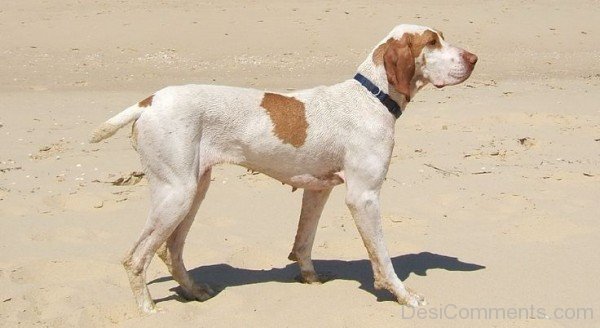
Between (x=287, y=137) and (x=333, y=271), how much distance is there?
54.4 inches

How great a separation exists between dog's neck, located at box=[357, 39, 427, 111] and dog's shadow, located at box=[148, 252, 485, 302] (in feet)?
4.43

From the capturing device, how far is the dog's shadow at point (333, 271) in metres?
6.17

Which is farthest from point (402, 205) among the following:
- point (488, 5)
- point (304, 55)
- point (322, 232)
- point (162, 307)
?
point (488, 5)

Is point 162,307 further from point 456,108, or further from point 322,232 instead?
point 456,108

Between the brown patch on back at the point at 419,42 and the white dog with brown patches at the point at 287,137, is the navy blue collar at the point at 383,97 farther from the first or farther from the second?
the brown patch on back at the point at 419,42

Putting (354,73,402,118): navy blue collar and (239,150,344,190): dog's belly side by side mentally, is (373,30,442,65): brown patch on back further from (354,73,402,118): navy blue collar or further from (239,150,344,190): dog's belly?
(239,150,344,190): dog's belly

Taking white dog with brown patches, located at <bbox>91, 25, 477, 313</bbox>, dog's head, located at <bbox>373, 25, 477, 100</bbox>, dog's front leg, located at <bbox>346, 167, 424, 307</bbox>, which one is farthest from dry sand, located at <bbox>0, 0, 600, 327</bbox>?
dog's head, located at <bbox>373, 25, 477, 100</bbox>

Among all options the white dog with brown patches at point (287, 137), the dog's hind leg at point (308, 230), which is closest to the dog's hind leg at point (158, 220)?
the white dog with brown patches at point (287, 137)

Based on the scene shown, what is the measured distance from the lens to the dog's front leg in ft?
18.2

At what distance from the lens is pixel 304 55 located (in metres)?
16.9

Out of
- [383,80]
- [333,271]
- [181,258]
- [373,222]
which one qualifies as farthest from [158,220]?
[383,80]

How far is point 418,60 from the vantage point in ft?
18.5

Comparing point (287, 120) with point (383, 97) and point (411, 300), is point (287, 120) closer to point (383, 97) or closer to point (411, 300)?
point (383, 97)

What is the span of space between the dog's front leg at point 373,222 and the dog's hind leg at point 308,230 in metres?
0.56
